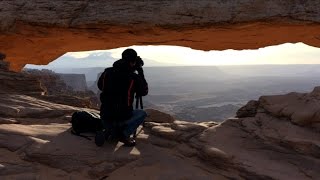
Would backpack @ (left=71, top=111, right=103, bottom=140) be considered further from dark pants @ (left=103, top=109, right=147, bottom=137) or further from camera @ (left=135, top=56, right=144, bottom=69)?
camera @ (left=135, top=56, right=144, bottom=69)

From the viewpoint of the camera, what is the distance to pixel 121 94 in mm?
10344

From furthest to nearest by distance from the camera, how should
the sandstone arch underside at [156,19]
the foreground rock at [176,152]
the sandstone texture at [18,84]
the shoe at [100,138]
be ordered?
1. the sandstone texture at [18,84]
2. the sandstone arch underside at [156,19]
3. the shoe at [100,138]
4. the foreground rock at [176,152]

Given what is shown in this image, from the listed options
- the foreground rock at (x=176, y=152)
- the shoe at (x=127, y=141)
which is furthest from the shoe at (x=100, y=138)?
the shoe at (x=127, y=141)

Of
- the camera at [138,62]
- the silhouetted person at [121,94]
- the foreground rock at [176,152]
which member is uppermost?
the camera at [138,62]

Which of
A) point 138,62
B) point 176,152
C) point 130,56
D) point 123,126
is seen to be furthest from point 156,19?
point 176,152

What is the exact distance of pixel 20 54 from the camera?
19500mm

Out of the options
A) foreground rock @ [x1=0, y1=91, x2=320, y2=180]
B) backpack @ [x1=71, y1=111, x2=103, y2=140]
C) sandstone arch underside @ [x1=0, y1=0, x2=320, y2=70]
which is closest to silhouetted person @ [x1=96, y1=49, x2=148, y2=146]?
foreground rock @ [x1=0, y1=91, x2=320, y2=180]

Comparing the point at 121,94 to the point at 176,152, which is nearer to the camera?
the point at 121,94

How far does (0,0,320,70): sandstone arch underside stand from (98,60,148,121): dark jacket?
4.55m

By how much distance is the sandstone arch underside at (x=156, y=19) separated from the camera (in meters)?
14.2

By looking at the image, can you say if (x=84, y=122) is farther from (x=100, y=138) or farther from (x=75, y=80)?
(x=75, y=80)

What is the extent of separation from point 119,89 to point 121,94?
15 cm

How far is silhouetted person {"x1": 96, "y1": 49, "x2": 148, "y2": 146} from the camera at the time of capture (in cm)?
1031

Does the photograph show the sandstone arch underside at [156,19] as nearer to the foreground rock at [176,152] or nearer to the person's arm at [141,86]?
the foreground rock at [176,152]
